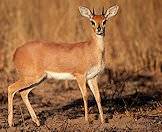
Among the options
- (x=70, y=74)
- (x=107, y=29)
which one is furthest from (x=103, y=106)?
(x=107, y=29)

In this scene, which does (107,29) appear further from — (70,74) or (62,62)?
(70,74)

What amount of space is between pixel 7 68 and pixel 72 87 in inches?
64.2

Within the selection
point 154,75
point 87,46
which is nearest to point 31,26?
point 154,75

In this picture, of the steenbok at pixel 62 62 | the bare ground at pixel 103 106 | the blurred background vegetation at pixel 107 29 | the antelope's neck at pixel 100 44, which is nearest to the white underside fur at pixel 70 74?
the steenbok at pixel 62 62

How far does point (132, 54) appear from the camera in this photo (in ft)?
47.0

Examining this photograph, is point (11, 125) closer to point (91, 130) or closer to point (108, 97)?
point (91, 130)

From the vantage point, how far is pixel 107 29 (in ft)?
47.5

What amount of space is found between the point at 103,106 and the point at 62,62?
5.01 feet

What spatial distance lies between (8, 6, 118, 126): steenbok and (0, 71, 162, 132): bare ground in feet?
A: 0.94

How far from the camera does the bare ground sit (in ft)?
30.0

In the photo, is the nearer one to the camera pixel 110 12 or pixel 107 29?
pixel 110 12

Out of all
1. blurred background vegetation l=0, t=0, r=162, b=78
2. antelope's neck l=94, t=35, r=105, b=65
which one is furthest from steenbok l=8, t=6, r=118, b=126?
blurred background vegetation l=0, t=0, r=162, b=78

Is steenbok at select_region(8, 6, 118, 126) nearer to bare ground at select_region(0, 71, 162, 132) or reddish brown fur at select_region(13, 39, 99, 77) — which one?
reddish brown fur at select_region(13, 39, 99, 77)

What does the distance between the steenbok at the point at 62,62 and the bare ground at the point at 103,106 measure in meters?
0.29
